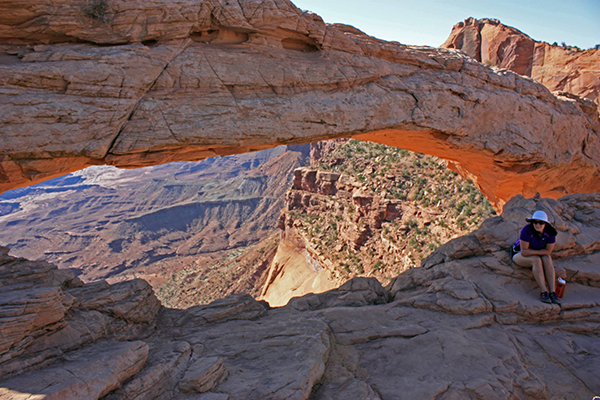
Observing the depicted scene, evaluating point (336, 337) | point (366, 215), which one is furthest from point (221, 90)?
point (366, 215)

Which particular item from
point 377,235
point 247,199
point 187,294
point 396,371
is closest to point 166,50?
point 396,371

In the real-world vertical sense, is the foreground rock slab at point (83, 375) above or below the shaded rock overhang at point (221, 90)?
below

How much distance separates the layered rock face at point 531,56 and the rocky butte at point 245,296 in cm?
1021

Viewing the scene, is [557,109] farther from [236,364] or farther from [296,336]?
[236,364]

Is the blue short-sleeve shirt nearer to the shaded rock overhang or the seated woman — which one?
the seated woman

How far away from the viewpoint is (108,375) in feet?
17.6

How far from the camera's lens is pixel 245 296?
9430mm

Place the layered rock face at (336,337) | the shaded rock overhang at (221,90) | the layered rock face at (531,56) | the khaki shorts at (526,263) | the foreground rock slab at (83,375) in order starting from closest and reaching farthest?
1. the foreground rock slab at (83,375)
2. the layered rock face at (336,337)
3. the shaded rock overhang at (221,90)
4. the khaki shorts at (526,263)
5. the layered rock face at (531,56)

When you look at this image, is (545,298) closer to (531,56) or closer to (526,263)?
(526,263)

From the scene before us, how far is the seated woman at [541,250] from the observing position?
26.2 feet

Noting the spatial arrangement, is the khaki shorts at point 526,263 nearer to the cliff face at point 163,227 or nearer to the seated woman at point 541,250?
the seated woman at point 541,250

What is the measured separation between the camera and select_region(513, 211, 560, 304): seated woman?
8000mm

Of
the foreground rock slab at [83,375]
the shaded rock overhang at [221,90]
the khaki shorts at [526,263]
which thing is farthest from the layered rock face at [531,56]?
the foreground rock slab at [83,375]

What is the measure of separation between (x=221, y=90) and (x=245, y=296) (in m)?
5.58
